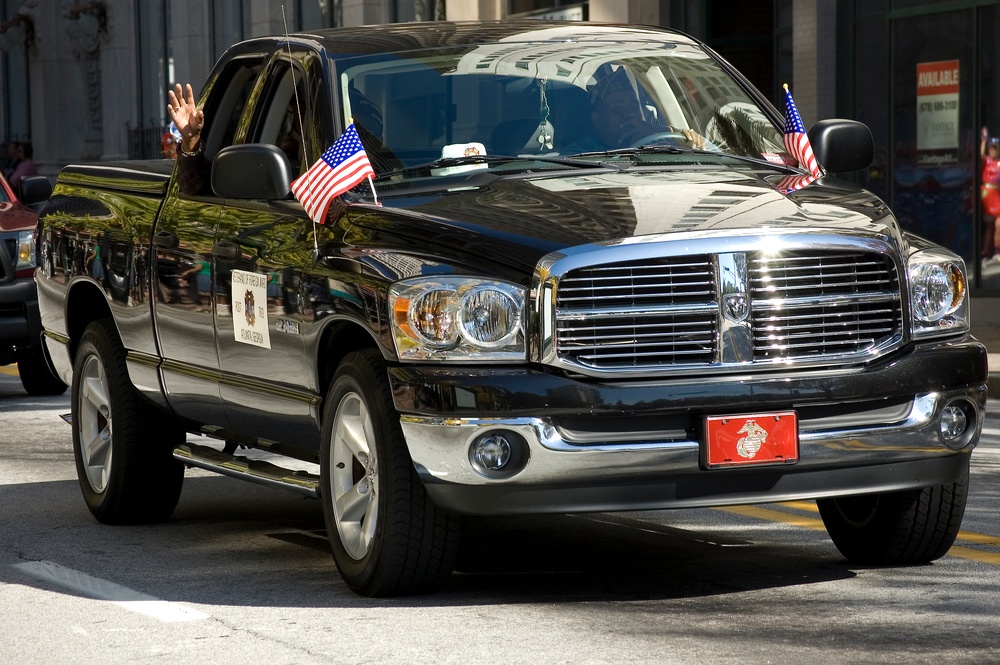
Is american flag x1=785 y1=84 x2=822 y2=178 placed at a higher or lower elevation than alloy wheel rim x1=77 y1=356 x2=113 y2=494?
higher

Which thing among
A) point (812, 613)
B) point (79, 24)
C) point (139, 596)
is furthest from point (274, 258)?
point (79, 24)

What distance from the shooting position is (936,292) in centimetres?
658

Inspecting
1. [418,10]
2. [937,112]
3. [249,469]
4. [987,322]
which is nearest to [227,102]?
[249,469]

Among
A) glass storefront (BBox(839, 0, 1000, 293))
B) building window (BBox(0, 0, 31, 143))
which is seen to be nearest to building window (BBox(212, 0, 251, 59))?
building window (BBox(0, 0, 31, 143))

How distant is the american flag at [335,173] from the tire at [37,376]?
8.72 meters

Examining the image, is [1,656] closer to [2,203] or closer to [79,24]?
[2,203]

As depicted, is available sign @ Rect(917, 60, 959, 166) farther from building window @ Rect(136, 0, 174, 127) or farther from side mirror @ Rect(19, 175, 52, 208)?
building window @ Rect(136, 0, 174, 127)

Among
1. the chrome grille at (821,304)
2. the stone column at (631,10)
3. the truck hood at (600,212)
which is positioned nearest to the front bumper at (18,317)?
the truck hood at (600,212)

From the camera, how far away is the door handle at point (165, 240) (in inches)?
319

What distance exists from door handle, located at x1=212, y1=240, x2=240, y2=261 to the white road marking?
4.27 feet

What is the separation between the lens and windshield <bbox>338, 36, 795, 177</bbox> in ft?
23.9

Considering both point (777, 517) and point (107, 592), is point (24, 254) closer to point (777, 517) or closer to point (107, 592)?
point (777, 517)

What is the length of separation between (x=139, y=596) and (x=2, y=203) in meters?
9.06

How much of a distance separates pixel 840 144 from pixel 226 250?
94.7 inches
